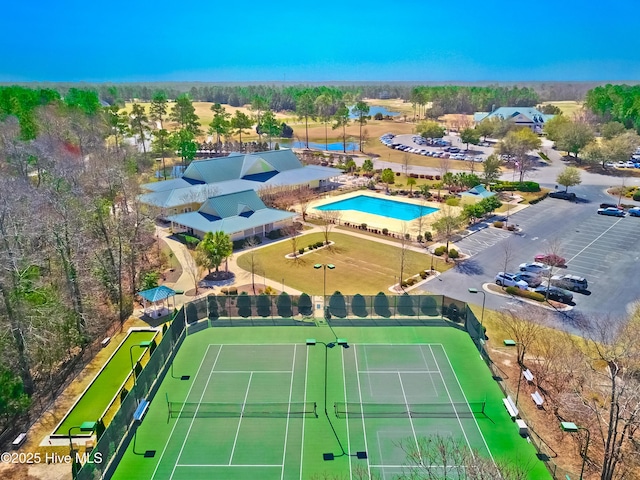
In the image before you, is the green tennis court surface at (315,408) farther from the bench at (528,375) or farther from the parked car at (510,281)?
the parked car at (510,281)

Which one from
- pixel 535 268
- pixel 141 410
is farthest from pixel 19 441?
pixel 535 268

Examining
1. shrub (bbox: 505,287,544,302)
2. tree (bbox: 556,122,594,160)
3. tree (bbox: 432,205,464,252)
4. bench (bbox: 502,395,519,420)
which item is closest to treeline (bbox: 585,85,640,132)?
tree (bbox: 556,122,594,160)

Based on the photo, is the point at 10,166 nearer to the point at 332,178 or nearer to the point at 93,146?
the point at 93,146

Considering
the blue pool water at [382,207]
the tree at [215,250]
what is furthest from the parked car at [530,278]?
the tree at [215,250]

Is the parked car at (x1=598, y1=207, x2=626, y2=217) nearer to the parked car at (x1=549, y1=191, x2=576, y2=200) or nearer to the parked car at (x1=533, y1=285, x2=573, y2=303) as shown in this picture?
the parked car at (x1=549, y1=191, x2=576, y2=200)

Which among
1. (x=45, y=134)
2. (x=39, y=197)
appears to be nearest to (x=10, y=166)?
(x=45, y=134)

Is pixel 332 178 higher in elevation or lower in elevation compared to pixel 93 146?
lower
